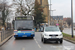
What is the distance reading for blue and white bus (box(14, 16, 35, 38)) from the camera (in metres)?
18.6

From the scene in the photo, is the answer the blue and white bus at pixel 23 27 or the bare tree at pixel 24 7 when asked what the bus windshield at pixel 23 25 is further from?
the bare tree at pixel 24 7

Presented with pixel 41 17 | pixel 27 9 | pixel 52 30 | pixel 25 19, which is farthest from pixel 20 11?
pixel 52 30

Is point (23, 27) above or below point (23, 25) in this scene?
below

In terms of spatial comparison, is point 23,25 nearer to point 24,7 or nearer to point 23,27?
point 23,27

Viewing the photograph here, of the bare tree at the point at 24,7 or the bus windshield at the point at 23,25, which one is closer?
the bus windshield at the point at 23,25

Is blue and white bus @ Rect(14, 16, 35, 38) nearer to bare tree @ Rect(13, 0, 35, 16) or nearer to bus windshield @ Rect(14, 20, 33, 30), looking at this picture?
bus windshield @ Rect(14, 20, 33, 30)

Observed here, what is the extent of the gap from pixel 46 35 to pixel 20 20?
5.56 meters

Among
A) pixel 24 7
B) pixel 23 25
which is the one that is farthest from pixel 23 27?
pixel 24 7

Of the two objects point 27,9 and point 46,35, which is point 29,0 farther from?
point 46,35

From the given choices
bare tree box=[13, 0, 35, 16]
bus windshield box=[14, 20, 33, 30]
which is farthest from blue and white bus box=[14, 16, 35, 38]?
bare tree box=[13, 0, 35, 16]

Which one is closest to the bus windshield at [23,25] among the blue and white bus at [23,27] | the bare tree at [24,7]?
the blue and white bus at [23,27]

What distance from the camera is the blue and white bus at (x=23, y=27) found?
1858cm

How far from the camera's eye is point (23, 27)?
18.8m

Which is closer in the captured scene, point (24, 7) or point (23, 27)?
point (23, 27)
